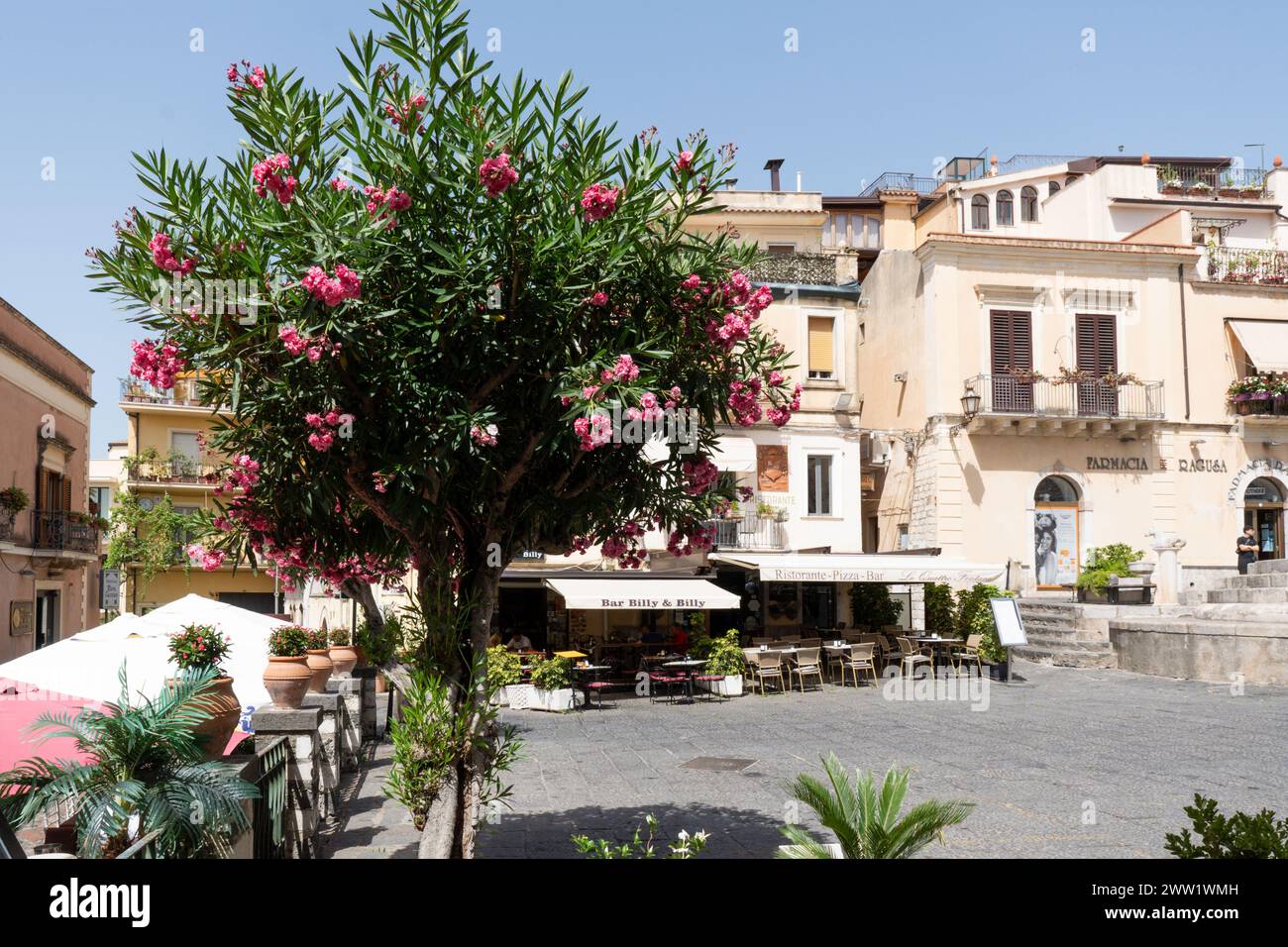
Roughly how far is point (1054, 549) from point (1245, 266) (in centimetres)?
1024

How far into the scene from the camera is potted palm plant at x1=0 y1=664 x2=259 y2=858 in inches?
183

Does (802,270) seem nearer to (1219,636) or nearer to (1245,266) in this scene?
(1245,266)

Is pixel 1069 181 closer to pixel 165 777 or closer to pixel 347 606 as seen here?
pixel 347 606

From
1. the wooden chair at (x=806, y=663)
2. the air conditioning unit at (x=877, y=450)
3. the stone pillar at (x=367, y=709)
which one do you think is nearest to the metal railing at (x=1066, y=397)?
the air conditioning unit at (x=877, y=450)

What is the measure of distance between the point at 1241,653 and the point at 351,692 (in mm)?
16061

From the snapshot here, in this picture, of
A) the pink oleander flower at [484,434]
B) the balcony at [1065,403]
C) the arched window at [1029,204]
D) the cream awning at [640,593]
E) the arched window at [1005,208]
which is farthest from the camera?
the arched window at [1029,204]

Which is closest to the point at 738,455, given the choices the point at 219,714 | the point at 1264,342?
the point at 1264,342

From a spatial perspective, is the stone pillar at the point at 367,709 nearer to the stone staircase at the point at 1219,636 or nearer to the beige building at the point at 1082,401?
the stone staircase at the point at 1219,636

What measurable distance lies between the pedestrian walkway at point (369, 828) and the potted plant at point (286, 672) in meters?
1.18

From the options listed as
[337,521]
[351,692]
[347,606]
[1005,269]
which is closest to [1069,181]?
[1005,269]

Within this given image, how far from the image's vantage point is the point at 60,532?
94.5 ft

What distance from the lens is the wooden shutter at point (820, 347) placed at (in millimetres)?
28109

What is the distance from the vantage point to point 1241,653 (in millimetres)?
19328

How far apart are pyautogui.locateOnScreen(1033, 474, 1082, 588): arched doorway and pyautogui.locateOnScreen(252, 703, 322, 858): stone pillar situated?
23.9 metres
